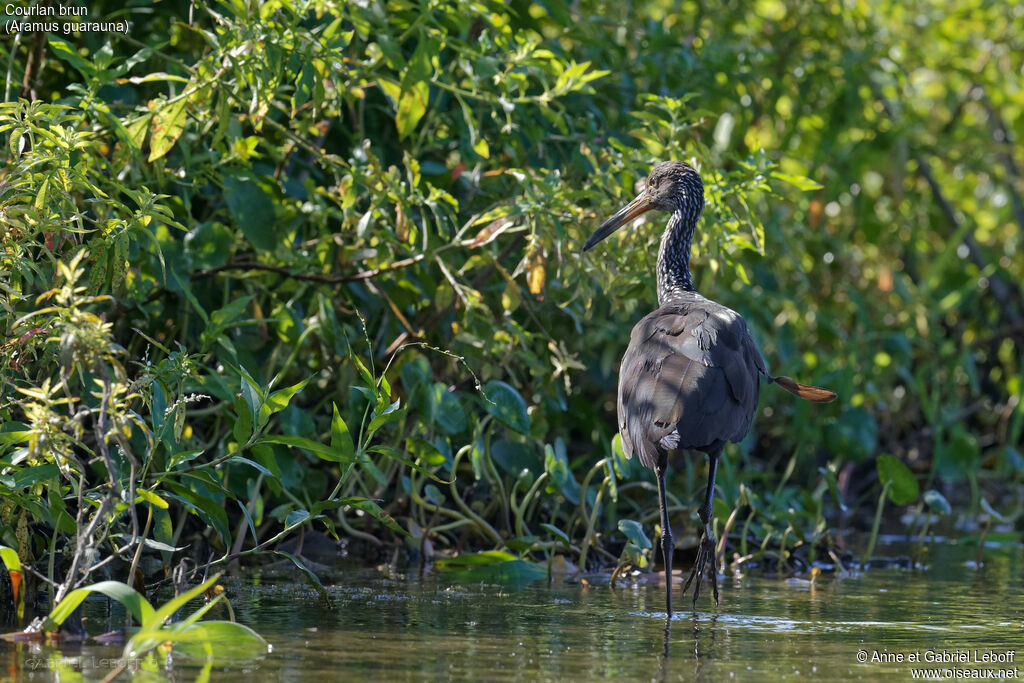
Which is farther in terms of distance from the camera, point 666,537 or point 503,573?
point 503,573

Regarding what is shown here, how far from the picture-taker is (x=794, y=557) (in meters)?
5.95

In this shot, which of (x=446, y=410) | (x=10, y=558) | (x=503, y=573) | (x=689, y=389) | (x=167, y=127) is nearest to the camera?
(x=10, y=558)

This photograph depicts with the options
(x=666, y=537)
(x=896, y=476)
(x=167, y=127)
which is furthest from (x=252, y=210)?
(x=896, y=476)

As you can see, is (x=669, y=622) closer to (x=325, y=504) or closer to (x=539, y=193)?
(x=325, y=504)

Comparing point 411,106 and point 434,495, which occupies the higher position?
point 411,106

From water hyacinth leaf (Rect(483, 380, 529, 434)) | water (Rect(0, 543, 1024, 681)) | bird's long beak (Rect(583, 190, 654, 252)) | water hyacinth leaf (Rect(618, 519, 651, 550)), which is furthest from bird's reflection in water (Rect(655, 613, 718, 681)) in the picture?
bird's long beak (Rect(583, 190, 654, 252))

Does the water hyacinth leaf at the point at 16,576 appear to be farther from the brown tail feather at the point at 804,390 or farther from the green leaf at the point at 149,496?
the brown tail feather at the point at 804,390

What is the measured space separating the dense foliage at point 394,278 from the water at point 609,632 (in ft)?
0.96

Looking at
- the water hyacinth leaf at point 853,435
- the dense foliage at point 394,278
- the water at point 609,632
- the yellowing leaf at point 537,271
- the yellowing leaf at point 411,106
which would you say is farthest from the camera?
A: the water hyacinth leaf at point 853,435

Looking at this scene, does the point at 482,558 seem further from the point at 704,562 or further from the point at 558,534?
the point at 704,562

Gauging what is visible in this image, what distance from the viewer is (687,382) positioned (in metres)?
4.50

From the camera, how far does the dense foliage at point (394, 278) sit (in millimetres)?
4047

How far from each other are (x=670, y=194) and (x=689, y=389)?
4.11 feet

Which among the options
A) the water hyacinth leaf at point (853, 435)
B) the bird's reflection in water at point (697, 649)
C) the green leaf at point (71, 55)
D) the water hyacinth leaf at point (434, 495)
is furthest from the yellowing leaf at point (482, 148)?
the water hyacinth leaf at point (853, 435)
